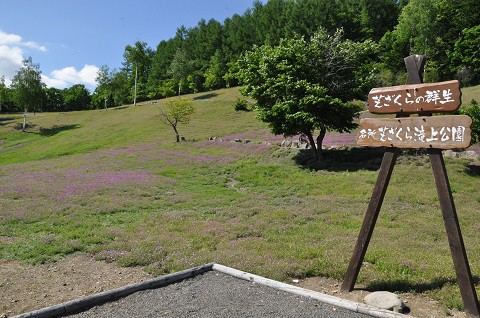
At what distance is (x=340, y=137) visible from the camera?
1444 inches

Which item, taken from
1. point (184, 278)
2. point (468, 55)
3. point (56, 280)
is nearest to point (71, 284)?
point (56, 280)

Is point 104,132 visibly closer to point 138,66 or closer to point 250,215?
point 250,215

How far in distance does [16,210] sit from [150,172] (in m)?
12.7

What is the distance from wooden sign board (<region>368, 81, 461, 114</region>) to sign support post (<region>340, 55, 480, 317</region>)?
0.24 metres

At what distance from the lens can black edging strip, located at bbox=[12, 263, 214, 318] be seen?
6.60 meters

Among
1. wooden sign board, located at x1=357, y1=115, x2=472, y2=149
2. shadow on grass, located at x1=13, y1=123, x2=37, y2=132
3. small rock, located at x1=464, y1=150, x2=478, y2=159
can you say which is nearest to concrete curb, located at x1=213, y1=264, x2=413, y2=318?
wooden sign board, located at x1=357, y1=115, x2=472, y2=149

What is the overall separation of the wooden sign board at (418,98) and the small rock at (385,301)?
3979 millimetres

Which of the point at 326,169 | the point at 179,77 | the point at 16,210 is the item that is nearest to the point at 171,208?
the point at 16,210

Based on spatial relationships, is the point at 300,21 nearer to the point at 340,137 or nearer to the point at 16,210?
the point at 340,137

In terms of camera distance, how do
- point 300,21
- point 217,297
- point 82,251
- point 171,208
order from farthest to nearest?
point 300,21, point 171,208, point 82,251, point 217,297

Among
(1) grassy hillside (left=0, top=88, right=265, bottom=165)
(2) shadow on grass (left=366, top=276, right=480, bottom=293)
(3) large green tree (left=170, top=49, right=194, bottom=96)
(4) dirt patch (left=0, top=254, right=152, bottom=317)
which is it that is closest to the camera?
(4) dirt patch (left=0, top=254, right=152, bottom=317)

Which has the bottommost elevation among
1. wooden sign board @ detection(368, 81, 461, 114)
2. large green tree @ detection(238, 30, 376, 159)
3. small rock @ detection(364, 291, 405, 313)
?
small rock @ detection(364, 291, 405, 313)

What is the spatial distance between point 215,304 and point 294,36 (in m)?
27.5

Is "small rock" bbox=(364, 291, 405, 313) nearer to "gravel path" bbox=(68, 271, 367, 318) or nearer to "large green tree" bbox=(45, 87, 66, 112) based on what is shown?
"gravel path" bbox=(68, 271, 367, 318)
